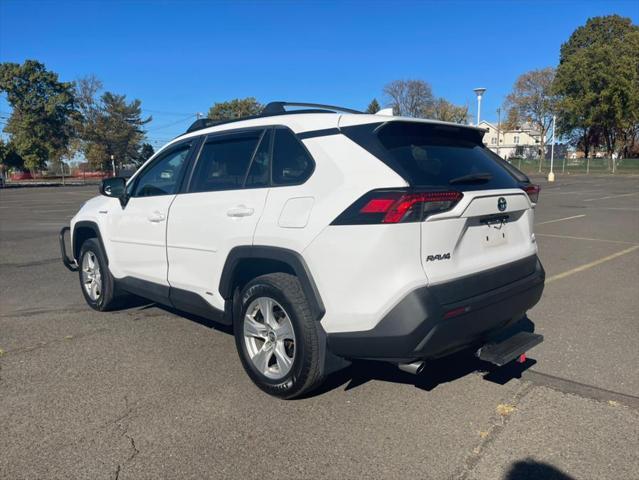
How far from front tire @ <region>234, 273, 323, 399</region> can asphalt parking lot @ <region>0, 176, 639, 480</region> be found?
0.56 ft

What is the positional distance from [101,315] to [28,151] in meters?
68.2

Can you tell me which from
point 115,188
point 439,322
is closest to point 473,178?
point 439,322

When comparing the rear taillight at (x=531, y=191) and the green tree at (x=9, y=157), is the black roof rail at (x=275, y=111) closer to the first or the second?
the rear taillight at (x=531, y=191)

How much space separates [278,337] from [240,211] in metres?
0.90

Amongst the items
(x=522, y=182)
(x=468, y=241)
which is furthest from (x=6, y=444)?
(x=522, y=182)

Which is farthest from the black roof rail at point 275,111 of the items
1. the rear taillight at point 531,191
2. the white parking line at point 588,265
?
the white parking line at point 588,265

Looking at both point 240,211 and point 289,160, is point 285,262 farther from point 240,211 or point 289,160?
point 289,160

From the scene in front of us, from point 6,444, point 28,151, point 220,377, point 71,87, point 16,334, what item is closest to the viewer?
point 6,444

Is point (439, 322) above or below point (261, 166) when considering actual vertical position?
below

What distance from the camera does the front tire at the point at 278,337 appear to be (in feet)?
10.4

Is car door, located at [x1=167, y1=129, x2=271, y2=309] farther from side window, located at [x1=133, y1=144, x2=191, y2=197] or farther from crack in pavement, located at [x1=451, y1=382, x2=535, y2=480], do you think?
crack in pavement, located at [x1=451, y1=382, x2=535, y2=480]

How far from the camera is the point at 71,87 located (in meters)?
67.9

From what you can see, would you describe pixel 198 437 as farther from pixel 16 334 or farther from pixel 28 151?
pixel 28 151

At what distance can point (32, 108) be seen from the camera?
64312mm
